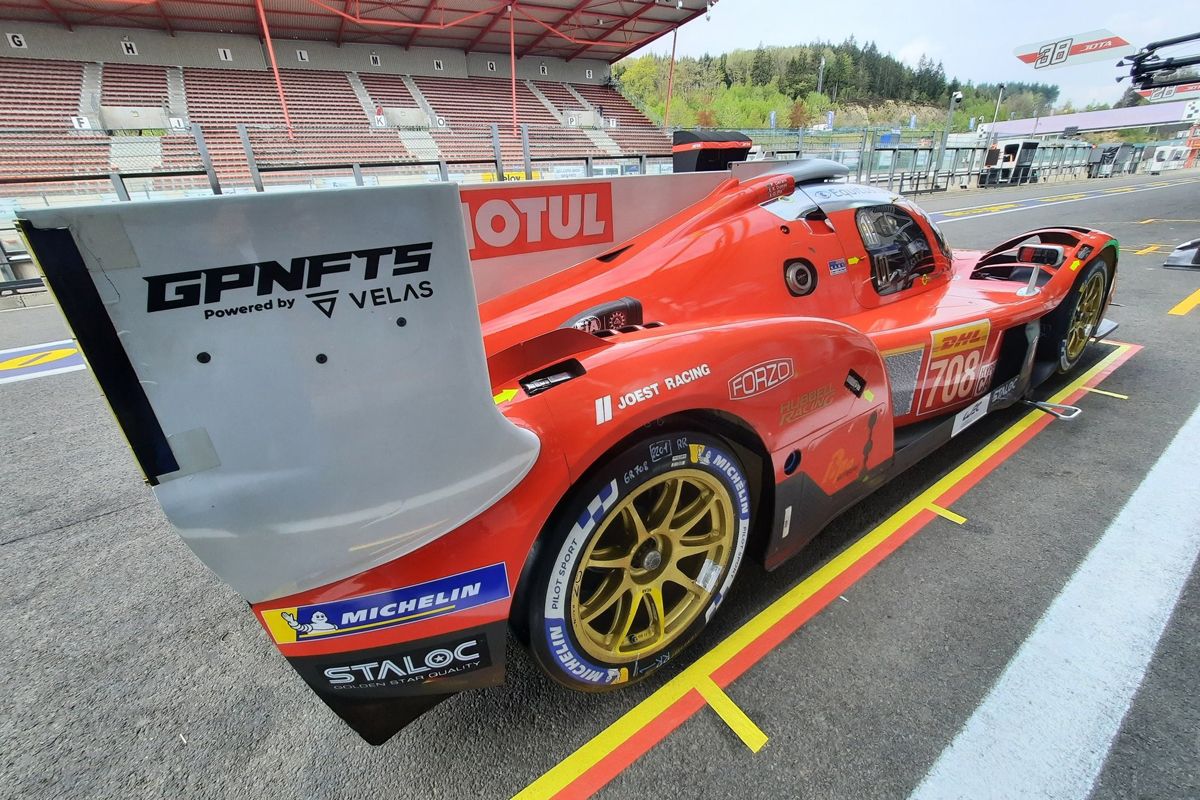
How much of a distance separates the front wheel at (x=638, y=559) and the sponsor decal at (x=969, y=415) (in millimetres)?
1528

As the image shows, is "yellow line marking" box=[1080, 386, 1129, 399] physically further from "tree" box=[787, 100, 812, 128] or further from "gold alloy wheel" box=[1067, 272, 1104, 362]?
"tree" box=[787, 100, 812, 128]

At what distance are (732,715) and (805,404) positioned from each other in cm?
96

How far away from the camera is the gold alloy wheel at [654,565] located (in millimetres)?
1538

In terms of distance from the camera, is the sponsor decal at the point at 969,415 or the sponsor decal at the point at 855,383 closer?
the sponsor decal at the point at 855,383

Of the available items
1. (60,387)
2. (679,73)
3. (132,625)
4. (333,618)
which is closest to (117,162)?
(60,387)

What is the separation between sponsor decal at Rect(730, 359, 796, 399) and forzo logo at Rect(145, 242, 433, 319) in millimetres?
918

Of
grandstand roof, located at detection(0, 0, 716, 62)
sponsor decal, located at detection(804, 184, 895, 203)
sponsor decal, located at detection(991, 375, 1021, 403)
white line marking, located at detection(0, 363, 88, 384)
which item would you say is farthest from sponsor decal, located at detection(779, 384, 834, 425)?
grandstand roof, located at detection(0, 0, 716, 62)

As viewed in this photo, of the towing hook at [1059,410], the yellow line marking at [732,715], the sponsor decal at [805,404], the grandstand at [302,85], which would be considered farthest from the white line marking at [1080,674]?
the grandstand at [302,85]

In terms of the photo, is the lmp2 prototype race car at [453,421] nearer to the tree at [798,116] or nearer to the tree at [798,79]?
the tree at [798,116]

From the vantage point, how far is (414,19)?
23328 mm

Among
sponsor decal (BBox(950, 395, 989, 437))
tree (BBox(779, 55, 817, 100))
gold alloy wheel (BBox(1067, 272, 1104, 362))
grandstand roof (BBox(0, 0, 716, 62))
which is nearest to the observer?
sponsor decal (BBox(950, 395, 989, 437))

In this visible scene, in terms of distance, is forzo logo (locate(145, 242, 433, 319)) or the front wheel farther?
the front wheel

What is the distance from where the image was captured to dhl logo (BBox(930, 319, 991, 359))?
95.6 inches

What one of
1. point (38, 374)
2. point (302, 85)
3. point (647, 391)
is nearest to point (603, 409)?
point (647, 391)
